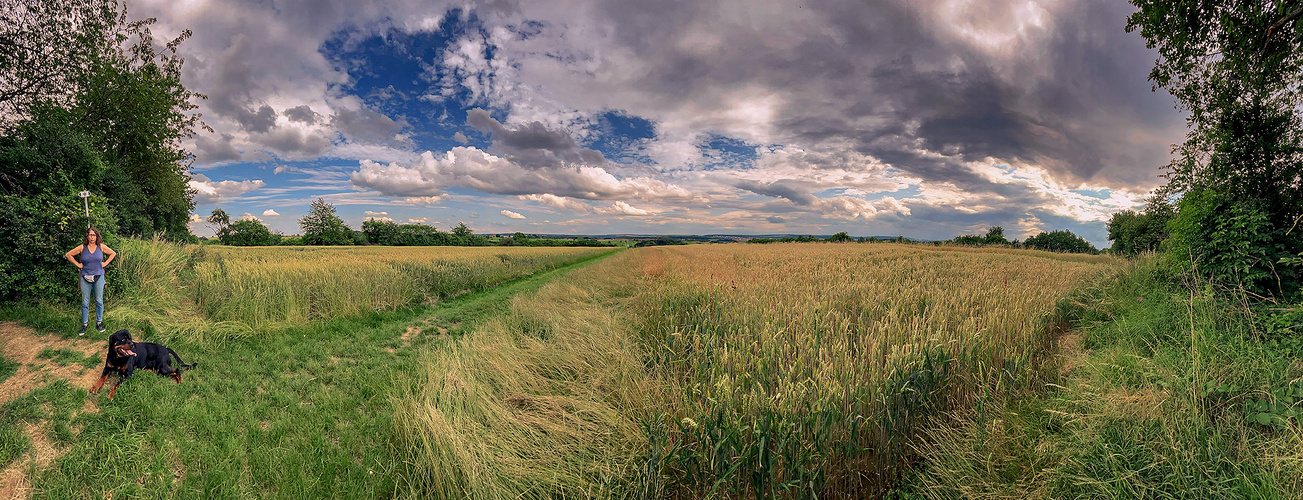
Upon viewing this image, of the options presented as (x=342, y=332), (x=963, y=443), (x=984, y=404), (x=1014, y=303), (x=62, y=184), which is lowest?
(x=342, y=332)

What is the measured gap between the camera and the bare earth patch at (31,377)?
3.51 m

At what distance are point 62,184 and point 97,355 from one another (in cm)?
534

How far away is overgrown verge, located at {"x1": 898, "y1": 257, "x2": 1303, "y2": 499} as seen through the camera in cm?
239

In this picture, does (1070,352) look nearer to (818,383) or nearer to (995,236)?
(818,383)

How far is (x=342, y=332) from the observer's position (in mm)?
8734

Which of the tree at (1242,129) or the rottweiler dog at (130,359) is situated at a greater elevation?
the tree at (1242,129)

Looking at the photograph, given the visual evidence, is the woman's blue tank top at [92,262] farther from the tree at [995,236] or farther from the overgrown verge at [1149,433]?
the tree at [995,236]

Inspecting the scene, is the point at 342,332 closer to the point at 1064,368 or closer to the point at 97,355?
the point at 97,355

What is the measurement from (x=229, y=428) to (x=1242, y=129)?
13.8 metres

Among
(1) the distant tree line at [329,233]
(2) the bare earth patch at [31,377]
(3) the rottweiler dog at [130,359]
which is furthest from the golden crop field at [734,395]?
(1) the distant tree line at [329,233]

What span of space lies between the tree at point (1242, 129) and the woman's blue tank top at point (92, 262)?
17538 millimetres

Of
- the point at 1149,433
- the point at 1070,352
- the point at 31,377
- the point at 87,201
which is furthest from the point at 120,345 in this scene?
the point at 1070,352

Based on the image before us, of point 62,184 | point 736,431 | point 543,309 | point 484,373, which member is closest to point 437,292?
point 543,309

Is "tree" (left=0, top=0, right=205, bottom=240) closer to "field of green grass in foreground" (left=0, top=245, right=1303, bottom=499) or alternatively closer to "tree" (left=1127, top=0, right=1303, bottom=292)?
"field of green grass in foreground" (left=0, top=245, right=1303, bottom=499)
